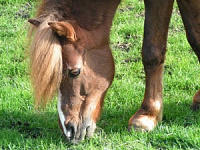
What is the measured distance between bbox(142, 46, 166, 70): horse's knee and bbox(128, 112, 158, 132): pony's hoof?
0.50 metres

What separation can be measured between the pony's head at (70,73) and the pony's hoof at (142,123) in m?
0.40

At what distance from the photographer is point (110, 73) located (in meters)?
4.45

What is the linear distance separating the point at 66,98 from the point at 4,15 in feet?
14.0

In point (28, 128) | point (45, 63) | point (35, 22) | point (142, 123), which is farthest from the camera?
point (28, 128)

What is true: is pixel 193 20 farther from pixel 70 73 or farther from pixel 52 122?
pixel 52 122

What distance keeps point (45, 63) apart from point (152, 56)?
45.8 inches

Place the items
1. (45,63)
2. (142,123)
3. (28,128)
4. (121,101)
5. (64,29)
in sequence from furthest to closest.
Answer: (121,101) < (28,128) < (142,123) < (64,29) < (45,63)

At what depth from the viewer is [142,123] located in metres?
4.50

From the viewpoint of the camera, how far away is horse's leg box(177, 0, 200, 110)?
4.81 m

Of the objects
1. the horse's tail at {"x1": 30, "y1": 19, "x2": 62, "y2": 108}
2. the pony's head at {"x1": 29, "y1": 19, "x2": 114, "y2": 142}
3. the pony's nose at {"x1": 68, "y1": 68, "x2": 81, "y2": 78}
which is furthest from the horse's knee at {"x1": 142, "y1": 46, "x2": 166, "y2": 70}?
the horse's tail at {"x1": 30, "y1": 19, "x2": 62, "y2": 108}

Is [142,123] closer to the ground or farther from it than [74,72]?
closer to the ground

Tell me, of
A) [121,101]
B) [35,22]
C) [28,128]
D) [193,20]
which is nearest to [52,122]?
[28,128]

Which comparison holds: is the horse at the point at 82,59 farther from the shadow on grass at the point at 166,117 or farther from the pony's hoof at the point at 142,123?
the shadow on grass at the point at 166,117

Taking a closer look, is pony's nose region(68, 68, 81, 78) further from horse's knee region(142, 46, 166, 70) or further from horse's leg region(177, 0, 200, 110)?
horse's leg region(177, 0, 200, 110)
